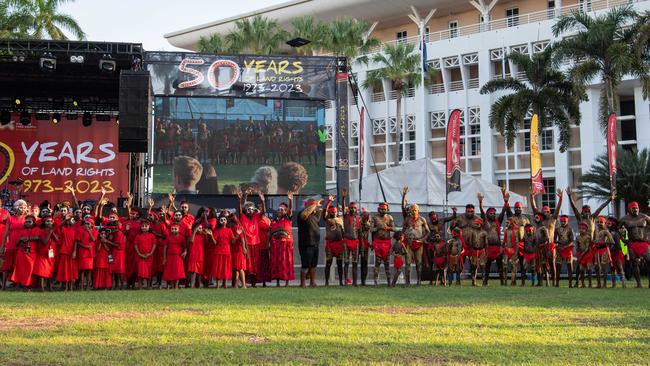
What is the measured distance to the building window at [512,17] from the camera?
5102cm

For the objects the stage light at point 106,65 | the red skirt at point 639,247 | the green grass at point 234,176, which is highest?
the stage light at point 106,65

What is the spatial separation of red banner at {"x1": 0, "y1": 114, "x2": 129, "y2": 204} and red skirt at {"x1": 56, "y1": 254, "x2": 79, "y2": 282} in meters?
11.7

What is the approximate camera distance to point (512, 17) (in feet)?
165

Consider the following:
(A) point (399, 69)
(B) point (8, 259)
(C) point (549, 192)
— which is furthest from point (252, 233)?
(C) point (549, 192)

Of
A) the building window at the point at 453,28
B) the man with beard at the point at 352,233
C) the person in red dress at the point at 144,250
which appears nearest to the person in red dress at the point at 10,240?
the person in red dress at the point at 144,250

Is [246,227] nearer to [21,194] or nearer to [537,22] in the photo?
[21,194]

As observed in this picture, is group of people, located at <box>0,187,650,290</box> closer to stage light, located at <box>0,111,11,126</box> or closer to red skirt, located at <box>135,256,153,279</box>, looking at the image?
red skirt, located at <box>135,256,153,279</box>

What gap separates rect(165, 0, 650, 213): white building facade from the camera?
4700 cm

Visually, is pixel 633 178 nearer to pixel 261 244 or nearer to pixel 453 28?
pixel 453 28

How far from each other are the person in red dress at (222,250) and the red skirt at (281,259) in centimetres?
103

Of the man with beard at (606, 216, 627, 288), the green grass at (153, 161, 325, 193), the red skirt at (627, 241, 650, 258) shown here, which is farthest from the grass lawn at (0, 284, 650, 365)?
the green grass at (153, 161, 325, 193)

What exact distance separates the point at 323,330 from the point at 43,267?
9274mm

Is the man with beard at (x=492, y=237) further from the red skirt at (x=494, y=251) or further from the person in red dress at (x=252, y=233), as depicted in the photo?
the person in red dress at (x=252, y=233)

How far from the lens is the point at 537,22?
48.0 meters
